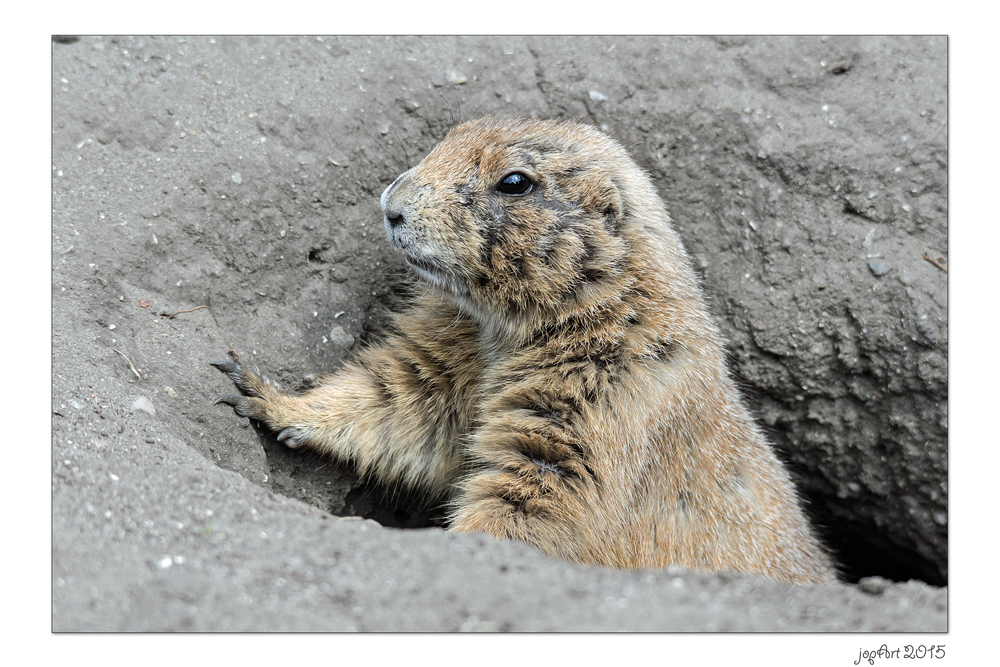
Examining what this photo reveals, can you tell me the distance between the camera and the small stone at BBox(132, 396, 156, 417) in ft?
12.8

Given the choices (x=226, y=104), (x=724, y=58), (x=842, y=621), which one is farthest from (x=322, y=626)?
(x=724, y=58)

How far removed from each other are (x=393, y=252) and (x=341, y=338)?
0.69m

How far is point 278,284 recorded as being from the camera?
5.08 m

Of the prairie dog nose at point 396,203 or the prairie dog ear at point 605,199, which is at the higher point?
the prairie dog ear at point 605,199

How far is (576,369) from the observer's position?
164 inches

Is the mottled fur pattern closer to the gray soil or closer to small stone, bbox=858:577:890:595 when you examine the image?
the gray soil

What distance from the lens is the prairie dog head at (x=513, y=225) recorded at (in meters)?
4.11

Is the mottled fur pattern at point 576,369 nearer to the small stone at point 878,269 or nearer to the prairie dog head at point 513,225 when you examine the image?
the prairie dog head at point 513,225

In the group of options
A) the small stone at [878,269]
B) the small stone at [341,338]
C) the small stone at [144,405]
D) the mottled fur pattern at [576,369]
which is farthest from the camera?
the small stone at [878,269]

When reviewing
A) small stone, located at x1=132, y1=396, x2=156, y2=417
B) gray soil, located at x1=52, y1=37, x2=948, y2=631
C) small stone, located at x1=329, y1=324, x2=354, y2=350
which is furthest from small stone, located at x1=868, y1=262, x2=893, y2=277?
small stone, located at x1=132, y1=396, x2=156, y2=417

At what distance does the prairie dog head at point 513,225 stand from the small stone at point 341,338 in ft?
4.00

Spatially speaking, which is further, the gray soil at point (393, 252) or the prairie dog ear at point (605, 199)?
the prairie dog ear at point (605, 199)

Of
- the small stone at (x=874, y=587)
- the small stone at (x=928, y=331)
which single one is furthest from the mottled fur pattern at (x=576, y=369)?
the small stone at (x=928, y=331)

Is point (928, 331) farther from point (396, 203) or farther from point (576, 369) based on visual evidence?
point (396, 203)
